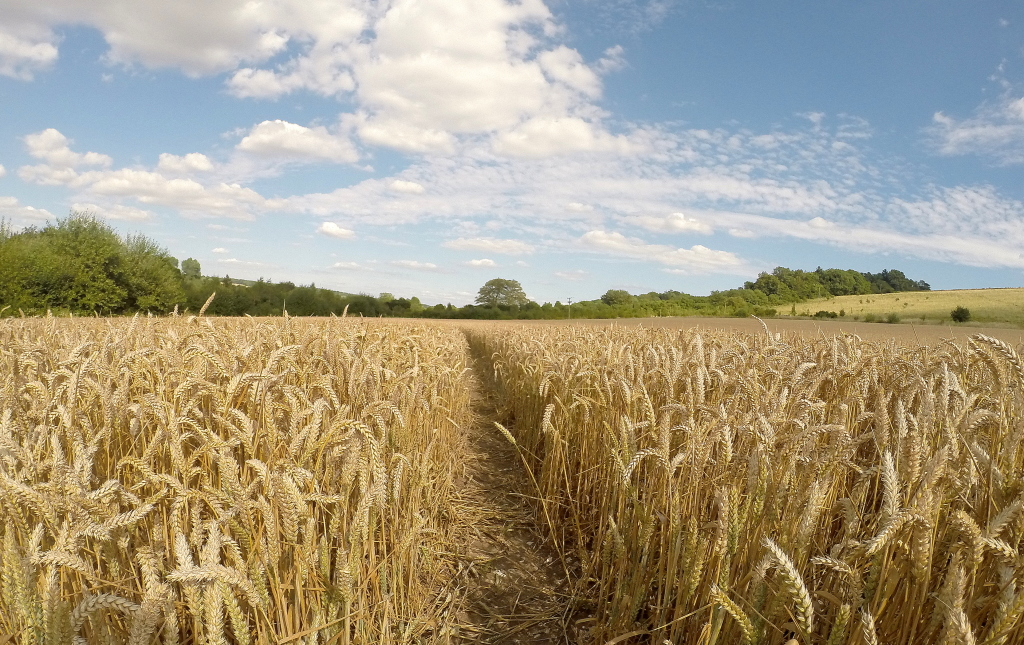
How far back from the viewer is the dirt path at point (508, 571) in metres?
2.75

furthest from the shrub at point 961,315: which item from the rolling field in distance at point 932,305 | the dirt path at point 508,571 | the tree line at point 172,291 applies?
the dirt path at point 508,571

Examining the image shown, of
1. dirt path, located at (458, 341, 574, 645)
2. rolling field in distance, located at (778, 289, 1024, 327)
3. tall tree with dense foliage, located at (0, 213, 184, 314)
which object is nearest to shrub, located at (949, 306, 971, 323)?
rolling field in distance, located at (778, 289, 1024, 327)

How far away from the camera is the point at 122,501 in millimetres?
1813

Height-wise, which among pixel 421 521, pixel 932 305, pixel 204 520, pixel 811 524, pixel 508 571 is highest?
pixel 932 305

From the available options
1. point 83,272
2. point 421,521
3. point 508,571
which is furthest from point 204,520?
point 83,272

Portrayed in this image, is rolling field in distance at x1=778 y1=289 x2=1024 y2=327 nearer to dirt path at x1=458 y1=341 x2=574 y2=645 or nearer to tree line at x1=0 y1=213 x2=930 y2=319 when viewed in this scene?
tree line at x1=0 y1=213 x2=930 y2=319

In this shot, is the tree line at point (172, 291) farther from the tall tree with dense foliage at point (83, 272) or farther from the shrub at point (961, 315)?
the shrub at point (961, 315)

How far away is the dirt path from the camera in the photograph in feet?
9.01

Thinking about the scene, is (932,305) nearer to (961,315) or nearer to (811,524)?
(961,315)

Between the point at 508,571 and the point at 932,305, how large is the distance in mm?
55602

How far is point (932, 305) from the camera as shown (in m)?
44.4

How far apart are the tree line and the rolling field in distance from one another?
5051mm

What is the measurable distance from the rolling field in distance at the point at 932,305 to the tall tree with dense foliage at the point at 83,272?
53769mm

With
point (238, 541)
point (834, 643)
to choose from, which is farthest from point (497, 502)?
point (834, 643)
